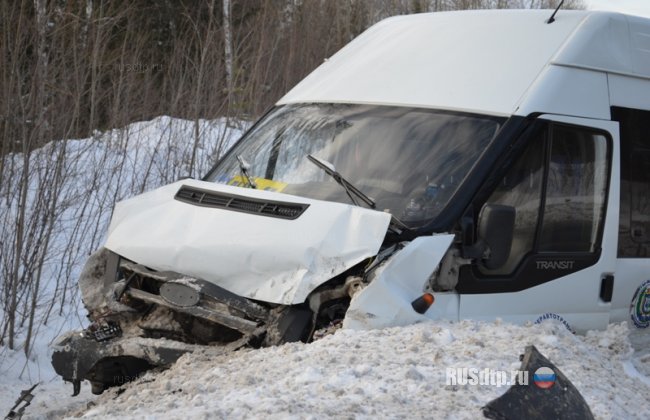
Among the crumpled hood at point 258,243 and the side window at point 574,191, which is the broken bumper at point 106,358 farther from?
the side window at point 574,191

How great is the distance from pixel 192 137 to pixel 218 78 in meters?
0.98

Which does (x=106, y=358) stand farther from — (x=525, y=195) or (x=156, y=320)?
(x=525, y=195)

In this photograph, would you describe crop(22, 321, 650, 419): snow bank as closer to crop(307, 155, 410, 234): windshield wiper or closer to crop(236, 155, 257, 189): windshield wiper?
crop(307, 155, 410, 234): windshield wiper

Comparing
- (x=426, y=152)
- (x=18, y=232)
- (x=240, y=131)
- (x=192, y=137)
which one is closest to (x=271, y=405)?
(x=426, y=152)

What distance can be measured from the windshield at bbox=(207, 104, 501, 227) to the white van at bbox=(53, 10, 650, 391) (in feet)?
0.04

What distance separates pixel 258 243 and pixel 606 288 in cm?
225

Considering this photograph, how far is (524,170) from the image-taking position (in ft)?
17.8

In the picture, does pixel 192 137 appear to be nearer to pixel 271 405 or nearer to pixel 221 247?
pixel 221 247

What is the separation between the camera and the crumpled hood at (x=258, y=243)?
4.77m

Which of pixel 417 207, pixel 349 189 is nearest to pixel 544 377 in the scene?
pixel 417 207

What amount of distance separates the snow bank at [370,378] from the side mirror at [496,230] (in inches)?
15.9

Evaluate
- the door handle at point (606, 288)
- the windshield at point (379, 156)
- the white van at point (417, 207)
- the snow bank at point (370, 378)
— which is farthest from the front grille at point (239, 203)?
the door handle at point (606, 288)

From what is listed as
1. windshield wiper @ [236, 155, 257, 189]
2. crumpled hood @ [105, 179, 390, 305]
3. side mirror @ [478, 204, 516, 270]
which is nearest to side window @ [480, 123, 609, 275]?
side mirror @ [478, 204, 516, 270]

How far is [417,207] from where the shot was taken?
5.18 m
